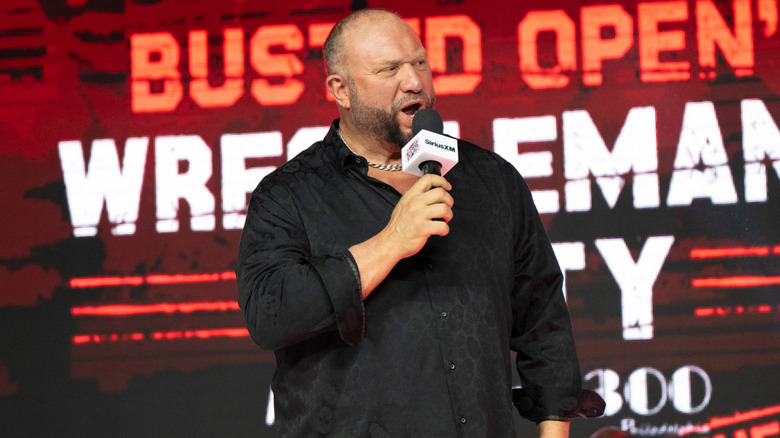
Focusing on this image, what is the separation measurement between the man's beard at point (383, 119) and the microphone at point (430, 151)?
0.55ft

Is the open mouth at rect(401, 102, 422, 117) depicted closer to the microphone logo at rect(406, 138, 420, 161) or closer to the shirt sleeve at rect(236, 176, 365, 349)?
the microphone logo at rect(406, 138, 420, 161)

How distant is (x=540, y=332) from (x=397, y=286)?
1.08 feet

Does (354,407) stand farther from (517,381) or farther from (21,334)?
(21,334)

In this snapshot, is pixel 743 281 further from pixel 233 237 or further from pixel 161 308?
pixel 161 308

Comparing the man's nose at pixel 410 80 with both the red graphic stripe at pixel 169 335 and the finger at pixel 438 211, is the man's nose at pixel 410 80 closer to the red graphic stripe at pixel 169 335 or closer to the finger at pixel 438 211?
the finger at pixel 438 211

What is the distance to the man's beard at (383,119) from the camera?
5.21ft

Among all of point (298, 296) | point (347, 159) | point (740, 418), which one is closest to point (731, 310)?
point (740, 418)

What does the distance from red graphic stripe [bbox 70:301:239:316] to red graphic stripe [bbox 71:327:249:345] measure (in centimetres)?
9

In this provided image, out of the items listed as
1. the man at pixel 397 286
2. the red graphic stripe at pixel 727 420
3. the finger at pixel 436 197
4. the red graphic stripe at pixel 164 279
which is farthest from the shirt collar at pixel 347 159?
the red graphic stripe at pixel 727 420

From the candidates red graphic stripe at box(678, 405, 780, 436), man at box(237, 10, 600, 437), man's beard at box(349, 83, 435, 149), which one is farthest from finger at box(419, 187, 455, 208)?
red graphic stripe at box(678, 405, 780, 436)

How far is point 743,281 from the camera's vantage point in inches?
125

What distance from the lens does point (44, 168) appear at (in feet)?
11.7

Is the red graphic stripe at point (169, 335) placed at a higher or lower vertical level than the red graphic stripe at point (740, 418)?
higher

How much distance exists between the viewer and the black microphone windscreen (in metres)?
1.42
